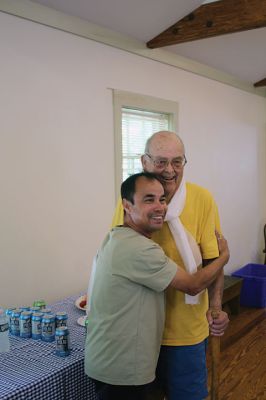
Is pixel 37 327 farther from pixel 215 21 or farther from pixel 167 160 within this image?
pixel 215 21

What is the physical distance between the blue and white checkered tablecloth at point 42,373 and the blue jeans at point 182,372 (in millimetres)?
339

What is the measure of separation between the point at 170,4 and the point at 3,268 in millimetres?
2140

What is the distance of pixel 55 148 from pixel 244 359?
2.18 m

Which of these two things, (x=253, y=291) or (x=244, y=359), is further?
(x=253, y=291)

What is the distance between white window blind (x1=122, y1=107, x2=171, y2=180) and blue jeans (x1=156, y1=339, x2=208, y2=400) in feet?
6.32

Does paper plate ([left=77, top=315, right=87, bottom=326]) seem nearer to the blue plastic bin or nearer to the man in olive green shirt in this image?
the man in olive green shirt

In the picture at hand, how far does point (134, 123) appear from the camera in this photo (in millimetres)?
3480

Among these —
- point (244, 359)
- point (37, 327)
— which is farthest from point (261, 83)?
point (37, 327)

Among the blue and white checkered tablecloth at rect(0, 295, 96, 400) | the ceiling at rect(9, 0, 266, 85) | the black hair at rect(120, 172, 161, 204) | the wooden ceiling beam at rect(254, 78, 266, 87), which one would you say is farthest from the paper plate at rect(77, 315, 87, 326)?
the wooden ceiling beam at rect(254, 78, 266, 87)

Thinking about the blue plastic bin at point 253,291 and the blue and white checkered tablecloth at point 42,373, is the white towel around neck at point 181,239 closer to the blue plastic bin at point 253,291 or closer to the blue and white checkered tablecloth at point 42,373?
the blue and white checkered tablecloth at point 42,373

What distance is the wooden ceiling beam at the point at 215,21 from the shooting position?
9.91 feet

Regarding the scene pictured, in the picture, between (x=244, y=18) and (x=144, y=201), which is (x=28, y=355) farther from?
(x=244, y=18)

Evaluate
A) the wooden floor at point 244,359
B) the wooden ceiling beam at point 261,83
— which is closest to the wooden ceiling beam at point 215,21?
the wooden ceiling beam at point 261,83

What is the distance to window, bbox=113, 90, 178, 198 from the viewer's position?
3.16 metres
